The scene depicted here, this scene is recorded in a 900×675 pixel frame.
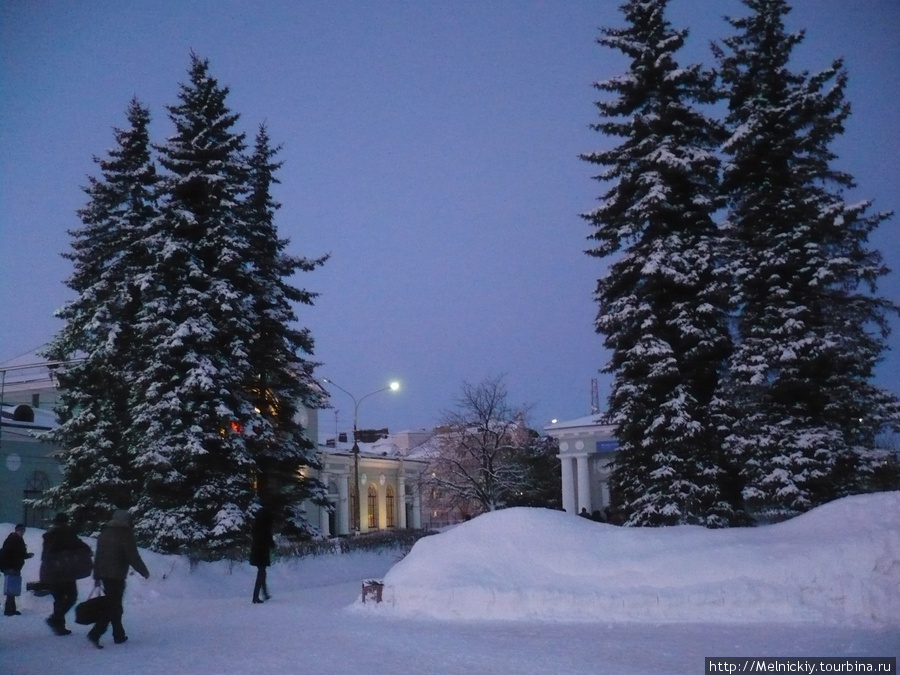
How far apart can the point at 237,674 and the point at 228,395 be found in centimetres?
1580

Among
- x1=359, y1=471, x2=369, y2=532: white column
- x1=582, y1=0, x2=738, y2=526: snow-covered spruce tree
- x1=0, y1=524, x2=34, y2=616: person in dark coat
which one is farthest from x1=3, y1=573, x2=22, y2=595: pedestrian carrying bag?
x1=359, y1=471, x2=369, y2=532: white column

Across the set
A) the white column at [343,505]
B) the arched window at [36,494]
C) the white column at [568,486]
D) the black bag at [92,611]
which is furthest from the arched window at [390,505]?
the black bag at [92,611]

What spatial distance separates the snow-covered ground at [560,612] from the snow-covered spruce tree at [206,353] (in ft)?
22.5

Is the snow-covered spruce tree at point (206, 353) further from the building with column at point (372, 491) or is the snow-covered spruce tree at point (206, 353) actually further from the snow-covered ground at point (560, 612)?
the building with column at point (372, 491)

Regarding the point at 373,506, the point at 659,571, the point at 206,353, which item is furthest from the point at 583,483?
the point at 659,571

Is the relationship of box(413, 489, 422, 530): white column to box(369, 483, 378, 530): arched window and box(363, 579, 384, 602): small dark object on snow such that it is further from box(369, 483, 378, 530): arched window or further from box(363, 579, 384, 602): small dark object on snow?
box(363, 579, 384, 602): small dark object on snow

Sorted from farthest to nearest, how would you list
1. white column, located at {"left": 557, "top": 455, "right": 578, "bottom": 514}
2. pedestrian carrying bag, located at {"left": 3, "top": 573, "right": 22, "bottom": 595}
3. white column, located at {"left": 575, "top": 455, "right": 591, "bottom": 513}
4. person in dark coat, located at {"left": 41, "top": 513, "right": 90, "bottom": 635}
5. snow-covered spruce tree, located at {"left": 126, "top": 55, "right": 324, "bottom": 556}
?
white column, located at {"left": 557, "top": 455, "right": 578, "bottom": 514}
white column, located at {"left": 575, "top": 455, "right": 591, "bottom": 513}
snow-covered spruce tree, located at {"left": 126, "top": 55, "right": 324, "bottom": 556}
pedestrian carrying bag, located at {"left": 3, "top": 573, "right": 22, "bottom": 595}
person in dark coat, located at {"left": 41, "top": 513, "right": 90, "bottom": 635}

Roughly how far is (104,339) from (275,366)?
213 inches

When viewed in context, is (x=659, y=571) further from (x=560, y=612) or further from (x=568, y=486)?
(x=568, y=486)

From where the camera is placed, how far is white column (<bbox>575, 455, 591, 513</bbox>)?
43656mm

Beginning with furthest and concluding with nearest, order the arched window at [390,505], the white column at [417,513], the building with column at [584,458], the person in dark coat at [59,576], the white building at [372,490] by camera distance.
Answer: the white column at [417,513]
the arched window at [390,505]
the white building at [372,490]
the building with column at [584,458]
the person in dark coat at [59,576]

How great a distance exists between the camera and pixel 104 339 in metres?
25.7

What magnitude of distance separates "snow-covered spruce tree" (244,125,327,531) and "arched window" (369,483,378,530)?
112ft

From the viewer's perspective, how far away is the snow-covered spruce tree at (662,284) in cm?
1949
